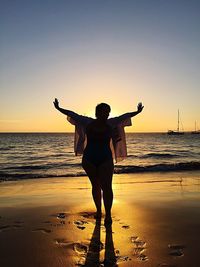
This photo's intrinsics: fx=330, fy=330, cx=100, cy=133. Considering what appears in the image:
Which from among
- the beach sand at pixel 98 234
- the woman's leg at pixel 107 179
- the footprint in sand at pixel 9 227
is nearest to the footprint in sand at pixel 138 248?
the beach sand at pixel 98 234

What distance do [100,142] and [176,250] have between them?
228 centimetres

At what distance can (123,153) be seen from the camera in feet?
21.8

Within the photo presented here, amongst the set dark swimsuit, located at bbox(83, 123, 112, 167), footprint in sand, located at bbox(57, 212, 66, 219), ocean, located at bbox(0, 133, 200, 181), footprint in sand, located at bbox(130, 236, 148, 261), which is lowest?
ocean, located at bbox(0, 133, 200, 181)

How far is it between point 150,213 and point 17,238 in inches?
113

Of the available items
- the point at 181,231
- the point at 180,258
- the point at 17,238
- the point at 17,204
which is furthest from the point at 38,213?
the point at 180,258

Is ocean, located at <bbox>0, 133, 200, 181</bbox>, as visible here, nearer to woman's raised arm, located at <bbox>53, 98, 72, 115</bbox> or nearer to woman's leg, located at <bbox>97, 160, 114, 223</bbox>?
woman's raised arm, located at <bbox>53, 98, 72, 115</bbox>

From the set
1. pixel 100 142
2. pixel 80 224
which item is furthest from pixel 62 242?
pixel 100 142

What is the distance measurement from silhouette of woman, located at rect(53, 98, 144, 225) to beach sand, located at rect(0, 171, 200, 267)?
1.92 feet

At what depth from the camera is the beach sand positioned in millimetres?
4102

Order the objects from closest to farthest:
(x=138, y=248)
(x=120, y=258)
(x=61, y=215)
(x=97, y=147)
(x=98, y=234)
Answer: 1. (x=120, y=258)
2. (x=138, y=248)
3. (x=98, y=234)
4. (x=97, y=147)
5. (x=61, y=215)

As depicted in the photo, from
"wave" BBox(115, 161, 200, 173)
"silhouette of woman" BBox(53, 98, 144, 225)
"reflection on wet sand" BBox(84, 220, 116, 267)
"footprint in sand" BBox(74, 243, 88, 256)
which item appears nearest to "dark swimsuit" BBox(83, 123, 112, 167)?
"silhouette of woman" BBox(53, 98, 144, 225)

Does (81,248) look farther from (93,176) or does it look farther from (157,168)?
(157,168)

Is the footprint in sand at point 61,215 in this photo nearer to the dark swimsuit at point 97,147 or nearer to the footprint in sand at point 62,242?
the dark swimsuit at point 97,147

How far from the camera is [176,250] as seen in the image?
14.5ft
